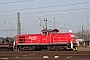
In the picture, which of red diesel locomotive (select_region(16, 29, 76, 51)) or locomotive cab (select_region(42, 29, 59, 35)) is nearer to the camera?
red diesel locomotive (select_region(16, 29, 76, 51))

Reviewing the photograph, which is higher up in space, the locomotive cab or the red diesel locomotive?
the locomotive cab

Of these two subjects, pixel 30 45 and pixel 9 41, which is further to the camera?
pixel 9 41

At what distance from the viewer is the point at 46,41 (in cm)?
3020

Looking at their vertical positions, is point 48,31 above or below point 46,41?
above

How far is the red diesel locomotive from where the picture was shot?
28.5m

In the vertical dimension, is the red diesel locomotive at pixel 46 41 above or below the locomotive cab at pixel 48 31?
below

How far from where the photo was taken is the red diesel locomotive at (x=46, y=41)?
2853 cm

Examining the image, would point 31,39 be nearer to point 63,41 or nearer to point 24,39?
point 24,39

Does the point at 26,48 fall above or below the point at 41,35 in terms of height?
below

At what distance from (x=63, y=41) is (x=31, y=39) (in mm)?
5209

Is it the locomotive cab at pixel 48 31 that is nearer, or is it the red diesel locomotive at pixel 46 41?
the red diesel locomotive at pixel 46 41

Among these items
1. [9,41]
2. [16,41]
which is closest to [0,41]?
[9,41]

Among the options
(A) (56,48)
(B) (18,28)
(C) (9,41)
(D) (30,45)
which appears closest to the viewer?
(A) (56,48)

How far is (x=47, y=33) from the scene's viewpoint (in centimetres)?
3038
